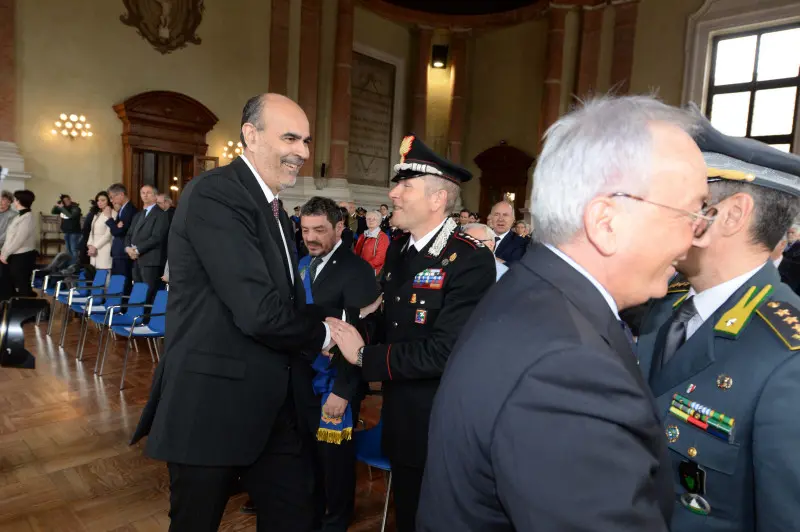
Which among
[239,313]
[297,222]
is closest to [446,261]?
[239,313]

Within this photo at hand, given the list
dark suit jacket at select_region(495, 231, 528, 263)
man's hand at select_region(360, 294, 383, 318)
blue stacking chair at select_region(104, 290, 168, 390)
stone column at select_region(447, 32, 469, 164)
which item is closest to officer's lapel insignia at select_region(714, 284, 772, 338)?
man's hand at select_region(360, 294, 383, 318)

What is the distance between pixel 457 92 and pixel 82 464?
47.4 feet

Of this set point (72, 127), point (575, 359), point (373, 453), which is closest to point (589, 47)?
point (72, 127)

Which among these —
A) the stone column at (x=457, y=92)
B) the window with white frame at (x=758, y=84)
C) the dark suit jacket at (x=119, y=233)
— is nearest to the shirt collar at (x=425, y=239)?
the dark suit jacket at (x=119, y=233)

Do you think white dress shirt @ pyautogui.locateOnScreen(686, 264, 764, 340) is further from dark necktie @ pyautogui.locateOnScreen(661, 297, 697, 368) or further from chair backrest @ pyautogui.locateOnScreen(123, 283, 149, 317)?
chair backrest @ pyautogui.locateOnScreen(123, 283, 149, 317)

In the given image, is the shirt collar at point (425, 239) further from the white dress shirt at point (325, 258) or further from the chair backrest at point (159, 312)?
the chair backrest at point (159, 312)

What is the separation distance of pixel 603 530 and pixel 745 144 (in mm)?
910

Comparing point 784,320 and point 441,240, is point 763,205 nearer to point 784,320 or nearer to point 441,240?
point 784,320

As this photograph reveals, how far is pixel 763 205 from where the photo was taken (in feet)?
3.57

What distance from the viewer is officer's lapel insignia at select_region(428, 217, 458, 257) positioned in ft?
6.04

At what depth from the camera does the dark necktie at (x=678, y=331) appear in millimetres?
1212

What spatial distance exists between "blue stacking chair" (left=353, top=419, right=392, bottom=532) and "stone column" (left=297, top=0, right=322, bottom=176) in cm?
1054

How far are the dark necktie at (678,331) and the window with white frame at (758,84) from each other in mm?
11699

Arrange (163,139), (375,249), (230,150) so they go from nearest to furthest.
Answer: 1. (375,249)
2. (163,139)
3. (230,150)
